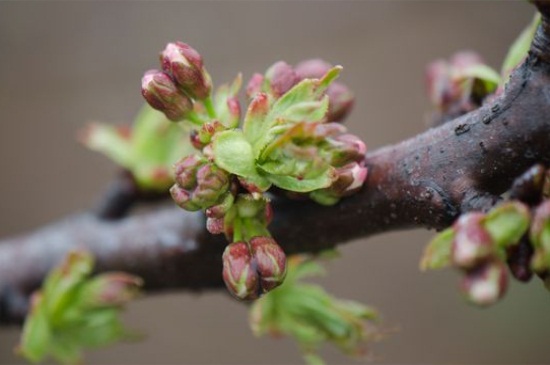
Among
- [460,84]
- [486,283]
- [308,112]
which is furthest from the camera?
[460,84]

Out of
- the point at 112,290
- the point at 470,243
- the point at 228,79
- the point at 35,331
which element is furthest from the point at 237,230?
the point at 228,79

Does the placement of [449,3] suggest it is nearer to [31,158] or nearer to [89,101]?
[89,101]

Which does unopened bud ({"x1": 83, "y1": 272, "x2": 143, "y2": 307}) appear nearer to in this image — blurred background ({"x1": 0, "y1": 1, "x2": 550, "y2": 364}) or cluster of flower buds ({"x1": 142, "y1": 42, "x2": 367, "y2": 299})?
cluster of flower buds ({"x1": 142, "y1": 42, "x2": 367, "y2": 299})

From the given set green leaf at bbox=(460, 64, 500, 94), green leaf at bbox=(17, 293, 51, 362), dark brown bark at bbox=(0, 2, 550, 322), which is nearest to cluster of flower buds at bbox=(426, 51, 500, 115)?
green leaf at bbox=(460, 64, 500, 94)

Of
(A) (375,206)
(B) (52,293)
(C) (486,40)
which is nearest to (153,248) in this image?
(B) (52,293)

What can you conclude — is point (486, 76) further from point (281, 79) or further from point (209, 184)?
point (209, 184)

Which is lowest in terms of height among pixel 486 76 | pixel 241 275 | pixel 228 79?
pixel 241 275
